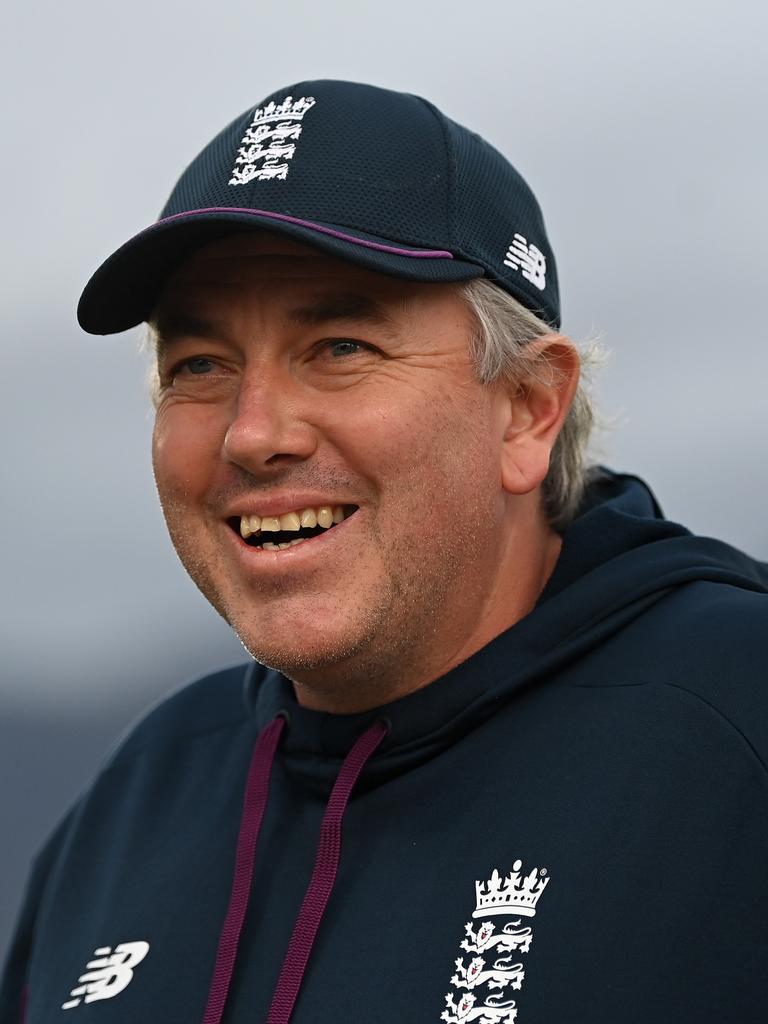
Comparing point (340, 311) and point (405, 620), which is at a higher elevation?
point (340, 311)

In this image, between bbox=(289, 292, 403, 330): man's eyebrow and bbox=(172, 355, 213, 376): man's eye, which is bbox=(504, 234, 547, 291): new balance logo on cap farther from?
bbox=(172, 355, 213, 376): man's eye

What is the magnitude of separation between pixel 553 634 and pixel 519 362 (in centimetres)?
44

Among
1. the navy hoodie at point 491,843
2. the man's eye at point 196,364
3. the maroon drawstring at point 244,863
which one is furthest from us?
the man's eye at point 196,364

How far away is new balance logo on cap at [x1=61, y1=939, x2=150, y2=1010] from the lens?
7.80ft

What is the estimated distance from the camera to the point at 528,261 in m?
2.41

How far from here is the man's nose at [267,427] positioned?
7.13 ft

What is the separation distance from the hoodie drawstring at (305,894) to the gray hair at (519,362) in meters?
0.55

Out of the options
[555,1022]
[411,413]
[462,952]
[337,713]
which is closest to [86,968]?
[337,713]

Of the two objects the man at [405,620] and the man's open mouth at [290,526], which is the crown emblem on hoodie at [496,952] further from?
the man's open mouth at [290,526]

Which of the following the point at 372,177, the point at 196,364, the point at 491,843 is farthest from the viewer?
the point at 196,364

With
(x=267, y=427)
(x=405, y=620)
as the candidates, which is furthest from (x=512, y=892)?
(x=267, y=427)

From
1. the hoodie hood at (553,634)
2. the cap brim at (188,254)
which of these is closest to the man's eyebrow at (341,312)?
the cap brim at (188,254)

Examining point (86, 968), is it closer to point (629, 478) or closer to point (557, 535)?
point (557, 535)

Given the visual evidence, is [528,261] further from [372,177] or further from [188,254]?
[188,254]
